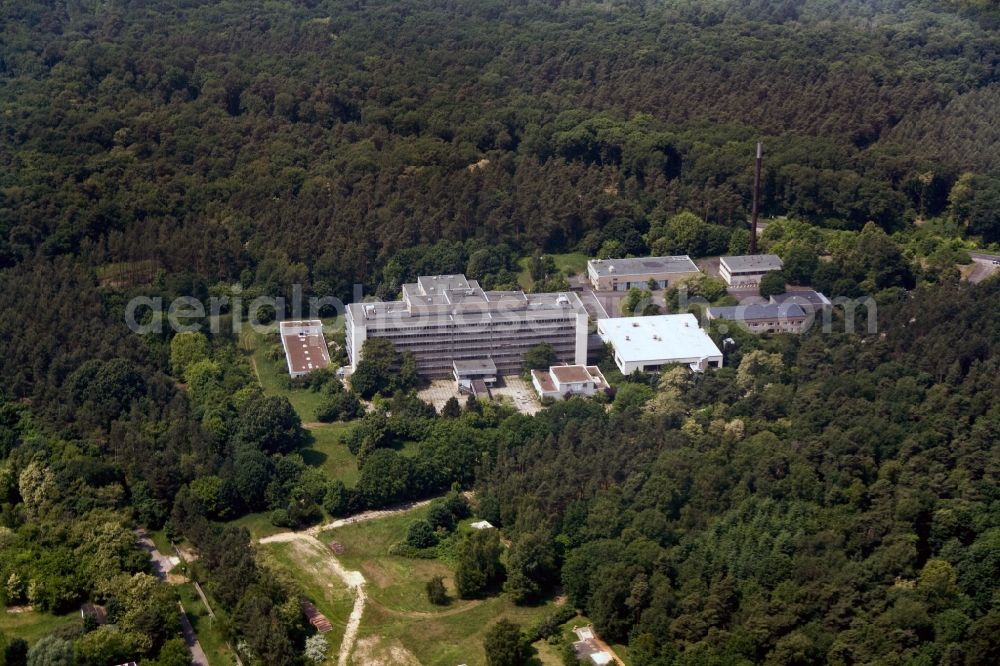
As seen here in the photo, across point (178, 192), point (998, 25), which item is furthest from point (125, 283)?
point (998, 25)

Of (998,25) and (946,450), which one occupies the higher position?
(998,25)

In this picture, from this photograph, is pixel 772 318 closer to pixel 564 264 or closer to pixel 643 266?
pixel 643 266

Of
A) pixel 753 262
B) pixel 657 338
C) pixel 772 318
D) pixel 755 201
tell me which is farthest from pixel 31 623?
pixel 755 201

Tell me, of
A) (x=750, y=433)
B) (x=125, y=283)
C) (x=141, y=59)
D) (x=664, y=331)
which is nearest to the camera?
(x=750, y=433)

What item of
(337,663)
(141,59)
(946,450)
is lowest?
(337,663)

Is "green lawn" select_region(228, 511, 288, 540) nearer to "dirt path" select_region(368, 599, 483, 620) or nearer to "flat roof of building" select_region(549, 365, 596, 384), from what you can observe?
"dirt path" select_region(368, 599, 483, 620)

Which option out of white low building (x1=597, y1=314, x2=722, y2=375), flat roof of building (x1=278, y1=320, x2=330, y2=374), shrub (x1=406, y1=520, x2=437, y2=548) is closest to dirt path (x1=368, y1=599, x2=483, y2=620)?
shrub (x1=406, y1=520, x2=437, y2=548)

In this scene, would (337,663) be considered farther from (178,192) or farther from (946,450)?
(178,192)

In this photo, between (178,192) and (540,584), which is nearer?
(540,584)
